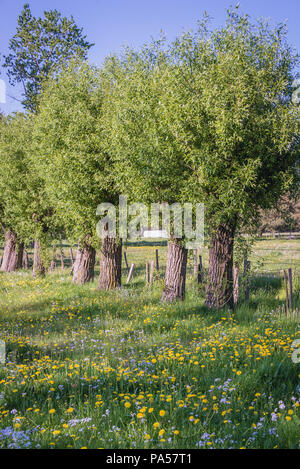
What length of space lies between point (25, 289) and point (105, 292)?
575 cm

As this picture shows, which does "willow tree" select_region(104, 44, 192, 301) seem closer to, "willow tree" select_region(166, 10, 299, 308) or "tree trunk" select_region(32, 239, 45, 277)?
"willow tree" select_region(166, 10, 299, 308)

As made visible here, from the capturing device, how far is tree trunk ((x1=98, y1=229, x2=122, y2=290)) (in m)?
18.1

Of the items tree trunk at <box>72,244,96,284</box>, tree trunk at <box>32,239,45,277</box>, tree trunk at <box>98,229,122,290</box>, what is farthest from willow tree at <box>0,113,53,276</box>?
tree trunk at <box>98,229,122,290</box>

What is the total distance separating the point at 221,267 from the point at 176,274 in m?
2.52

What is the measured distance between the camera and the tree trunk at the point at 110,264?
18.1m

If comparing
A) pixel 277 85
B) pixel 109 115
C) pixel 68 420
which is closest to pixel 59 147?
pixel 109 115

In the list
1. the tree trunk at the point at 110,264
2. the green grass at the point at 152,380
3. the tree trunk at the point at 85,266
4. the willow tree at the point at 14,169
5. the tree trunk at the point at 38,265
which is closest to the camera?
the green grass at the point at 152,380

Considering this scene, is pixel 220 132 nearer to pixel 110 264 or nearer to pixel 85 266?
pixel 110 264

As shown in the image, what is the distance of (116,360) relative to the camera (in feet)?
27.3

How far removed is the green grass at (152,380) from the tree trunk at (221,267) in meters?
0.68

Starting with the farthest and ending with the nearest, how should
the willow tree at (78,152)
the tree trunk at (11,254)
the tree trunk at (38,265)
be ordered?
the tree trunk at (11,254) < the tree trunk at (38,265) < the willow tree at (78,152)

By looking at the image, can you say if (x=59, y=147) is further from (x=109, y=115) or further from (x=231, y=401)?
(x=231, y=401)

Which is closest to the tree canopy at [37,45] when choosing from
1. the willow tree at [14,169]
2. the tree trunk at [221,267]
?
the willow tree at [14,169]

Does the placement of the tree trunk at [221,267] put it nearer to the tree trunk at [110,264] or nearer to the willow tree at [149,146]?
the willow tree at [149,146]
